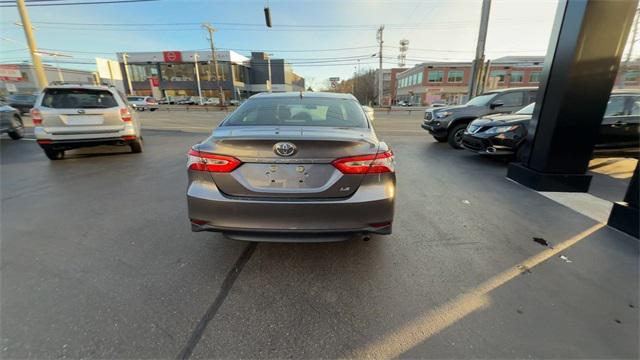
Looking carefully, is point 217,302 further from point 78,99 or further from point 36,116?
point 36,116

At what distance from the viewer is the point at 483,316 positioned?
1.88 metres

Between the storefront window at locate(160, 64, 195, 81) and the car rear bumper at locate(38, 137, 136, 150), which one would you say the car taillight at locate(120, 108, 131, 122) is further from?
the storefront window at locate(160, 64, 195, 81)

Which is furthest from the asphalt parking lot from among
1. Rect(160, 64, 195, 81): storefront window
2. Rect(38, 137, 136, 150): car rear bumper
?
Rect(160, 64, 195, 81): storefront window

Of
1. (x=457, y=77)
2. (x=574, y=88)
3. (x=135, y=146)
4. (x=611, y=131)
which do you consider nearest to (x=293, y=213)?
(x=574, y=88)

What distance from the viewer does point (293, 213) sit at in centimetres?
204

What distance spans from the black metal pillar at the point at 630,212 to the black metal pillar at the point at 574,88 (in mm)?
1345

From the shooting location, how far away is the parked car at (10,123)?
8629 mm

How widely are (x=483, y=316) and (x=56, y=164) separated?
8.38 metres

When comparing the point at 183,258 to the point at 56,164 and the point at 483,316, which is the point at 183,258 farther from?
the point at 56,164

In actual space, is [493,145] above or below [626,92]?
below

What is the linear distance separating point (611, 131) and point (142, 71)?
74.0 metres

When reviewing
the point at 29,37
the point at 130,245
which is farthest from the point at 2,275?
the point at 29,37

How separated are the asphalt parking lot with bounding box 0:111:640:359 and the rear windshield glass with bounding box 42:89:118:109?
2910 mm

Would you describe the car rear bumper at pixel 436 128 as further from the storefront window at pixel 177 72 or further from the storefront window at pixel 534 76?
the storefront window at pixel 534 76
